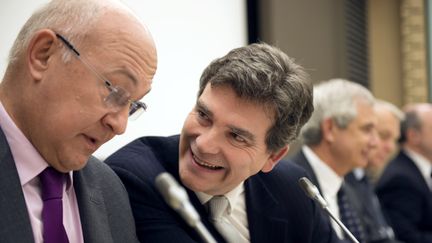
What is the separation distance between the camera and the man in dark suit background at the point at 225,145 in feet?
6.44

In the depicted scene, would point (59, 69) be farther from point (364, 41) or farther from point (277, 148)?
point (364, 41)

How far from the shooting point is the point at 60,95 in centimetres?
155

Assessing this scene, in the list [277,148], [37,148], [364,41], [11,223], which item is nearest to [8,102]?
[37,148]

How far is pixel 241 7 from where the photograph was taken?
3.69m

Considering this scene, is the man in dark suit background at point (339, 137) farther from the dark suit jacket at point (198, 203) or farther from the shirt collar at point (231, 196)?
the shirt collar at point (231, 196)

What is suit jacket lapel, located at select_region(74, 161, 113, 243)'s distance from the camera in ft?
5.49

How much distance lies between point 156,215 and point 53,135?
475mm

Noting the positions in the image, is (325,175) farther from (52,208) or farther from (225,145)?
(52,208)

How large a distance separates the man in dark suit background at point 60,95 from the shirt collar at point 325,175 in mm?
1827

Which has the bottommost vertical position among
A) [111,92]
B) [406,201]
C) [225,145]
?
[406,201]

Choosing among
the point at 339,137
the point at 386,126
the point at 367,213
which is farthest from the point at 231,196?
the point at 386,126

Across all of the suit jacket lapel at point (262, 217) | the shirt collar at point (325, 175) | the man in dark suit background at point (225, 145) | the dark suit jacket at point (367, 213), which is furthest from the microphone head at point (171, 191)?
the dark suit jacket at point (367, 213)

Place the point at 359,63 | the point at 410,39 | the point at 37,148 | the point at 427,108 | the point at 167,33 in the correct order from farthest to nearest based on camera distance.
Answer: the point at 410,39 < the point at 359,63 < the point at 427,108 < the point at 167,33 < the point at 37,148

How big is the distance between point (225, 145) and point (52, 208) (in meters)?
0.56
